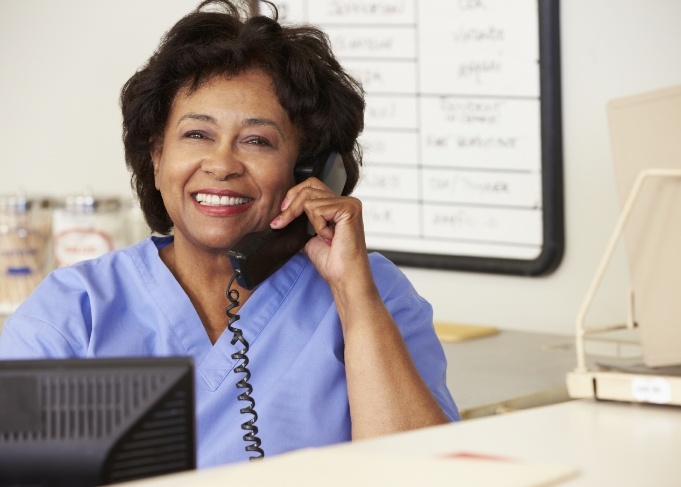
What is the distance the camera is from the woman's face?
1.59 meters

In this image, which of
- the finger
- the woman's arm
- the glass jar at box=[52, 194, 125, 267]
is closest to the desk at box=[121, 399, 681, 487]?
the woman's arm

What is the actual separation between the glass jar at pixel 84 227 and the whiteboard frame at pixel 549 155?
964 millimetres

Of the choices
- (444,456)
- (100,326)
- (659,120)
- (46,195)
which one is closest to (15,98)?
(46,195)

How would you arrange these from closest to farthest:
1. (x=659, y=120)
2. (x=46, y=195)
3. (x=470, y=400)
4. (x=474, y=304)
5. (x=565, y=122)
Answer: (x=659, y=120) < (x=470, y=400) < (x=565, y=122) < (x=474, y=304) < (x=46, y=195)

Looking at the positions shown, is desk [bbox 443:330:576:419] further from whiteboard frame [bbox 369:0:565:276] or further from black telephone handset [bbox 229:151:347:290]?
black telephone handset [bbox 229:151:347:290]

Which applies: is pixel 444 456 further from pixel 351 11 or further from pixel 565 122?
pixel 351 11

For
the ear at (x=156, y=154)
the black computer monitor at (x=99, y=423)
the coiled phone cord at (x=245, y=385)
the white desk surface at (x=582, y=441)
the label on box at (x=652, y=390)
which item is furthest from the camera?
the ear at (x=156, y=154)

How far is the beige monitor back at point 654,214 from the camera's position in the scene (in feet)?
4.17

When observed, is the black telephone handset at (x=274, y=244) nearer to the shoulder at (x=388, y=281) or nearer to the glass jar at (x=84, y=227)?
the shoulder at (x=388, y=281)

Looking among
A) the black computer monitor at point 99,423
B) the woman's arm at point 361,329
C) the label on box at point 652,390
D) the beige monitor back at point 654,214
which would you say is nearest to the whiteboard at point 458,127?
the woman's arm at point 361,329

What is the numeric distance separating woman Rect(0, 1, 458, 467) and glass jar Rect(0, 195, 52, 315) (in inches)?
41.8

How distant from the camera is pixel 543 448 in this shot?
0.97 meters

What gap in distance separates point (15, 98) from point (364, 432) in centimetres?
186

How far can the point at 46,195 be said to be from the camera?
2.95 m
